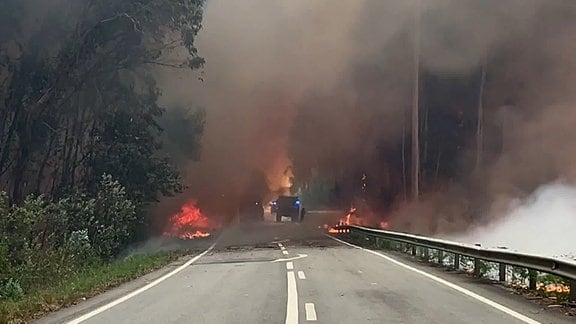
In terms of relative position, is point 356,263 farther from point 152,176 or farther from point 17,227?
point 152,176

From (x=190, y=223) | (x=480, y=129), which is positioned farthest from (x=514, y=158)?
(x=190, y=223)

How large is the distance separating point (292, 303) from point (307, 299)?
47 centimetres

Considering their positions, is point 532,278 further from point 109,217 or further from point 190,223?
point 190,223

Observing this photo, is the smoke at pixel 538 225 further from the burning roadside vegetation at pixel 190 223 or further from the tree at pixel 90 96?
the burning roadside vegetation at pixel 190 223

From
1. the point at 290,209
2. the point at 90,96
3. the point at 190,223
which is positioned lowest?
the point at 190,223

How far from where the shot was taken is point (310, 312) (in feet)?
28.8

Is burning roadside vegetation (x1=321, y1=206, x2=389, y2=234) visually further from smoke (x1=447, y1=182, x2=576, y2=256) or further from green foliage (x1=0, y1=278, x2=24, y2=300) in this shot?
green foliage (x1=0, y1=278, x2=24, y2=300)

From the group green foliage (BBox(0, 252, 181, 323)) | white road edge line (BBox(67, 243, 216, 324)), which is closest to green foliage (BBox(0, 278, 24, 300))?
green foliage (BBox(0, 252, 181, 323))

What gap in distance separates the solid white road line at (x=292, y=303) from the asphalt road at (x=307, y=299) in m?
0.01

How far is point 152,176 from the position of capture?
98.5 feet

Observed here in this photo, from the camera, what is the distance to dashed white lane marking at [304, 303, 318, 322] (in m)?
8.29

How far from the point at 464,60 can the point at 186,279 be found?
31.1 m

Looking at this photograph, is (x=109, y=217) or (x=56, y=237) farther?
(x=109, y=217)

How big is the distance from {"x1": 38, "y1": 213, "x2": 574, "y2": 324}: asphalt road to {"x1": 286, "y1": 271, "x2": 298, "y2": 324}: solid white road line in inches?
0.5
